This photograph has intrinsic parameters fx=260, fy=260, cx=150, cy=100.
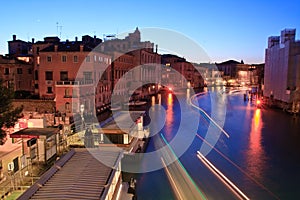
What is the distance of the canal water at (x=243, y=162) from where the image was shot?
8852 mm

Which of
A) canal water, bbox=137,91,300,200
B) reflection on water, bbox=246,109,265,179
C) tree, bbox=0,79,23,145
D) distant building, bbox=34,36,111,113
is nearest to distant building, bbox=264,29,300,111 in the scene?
canal water, bbox=137,91,300,200

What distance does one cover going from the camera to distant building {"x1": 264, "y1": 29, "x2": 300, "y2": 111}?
27.1 m

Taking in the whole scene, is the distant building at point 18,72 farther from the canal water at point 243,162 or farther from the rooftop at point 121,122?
the rooftop at point 121,122

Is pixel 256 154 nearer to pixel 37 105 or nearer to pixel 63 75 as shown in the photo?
pixel 37 105

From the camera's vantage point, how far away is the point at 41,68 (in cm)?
2325

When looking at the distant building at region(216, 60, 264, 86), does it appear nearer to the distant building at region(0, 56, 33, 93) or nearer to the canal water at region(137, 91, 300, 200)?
the distant building at region(0, 56, 33, 93)

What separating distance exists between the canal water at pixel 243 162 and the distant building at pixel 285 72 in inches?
337

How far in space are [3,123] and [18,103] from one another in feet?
47.1

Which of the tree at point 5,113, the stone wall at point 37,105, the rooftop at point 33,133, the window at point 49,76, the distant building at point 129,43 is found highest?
the distant building at point 129,43

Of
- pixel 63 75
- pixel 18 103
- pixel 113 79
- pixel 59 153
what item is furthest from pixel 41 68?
pixel 59 153

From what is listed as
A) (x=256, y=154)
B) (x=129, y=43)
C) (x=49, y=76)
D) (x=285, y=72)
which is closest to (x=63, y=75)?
(x=49, y=76)

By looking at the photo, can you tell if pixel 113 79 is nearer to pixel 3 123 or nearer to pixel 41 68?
pixel 41 68

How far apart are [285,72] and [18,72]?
29097 millimetres

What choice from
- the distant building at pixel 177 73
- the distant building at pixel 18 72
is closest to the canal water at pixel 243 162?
the distant building at pixel 18 72
